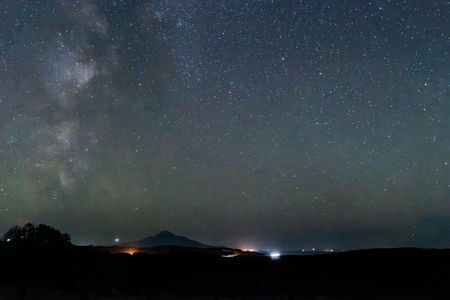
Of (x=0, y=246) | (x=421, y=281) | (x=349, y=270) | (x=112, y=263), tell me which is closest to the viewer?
(x=421, y=281)

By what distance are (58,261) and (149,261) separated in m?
2.95

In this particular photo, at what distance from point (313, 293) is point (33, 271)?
865cm

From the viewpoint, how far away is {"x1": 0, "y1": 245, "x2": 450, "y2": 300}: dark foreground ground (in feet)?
40.7

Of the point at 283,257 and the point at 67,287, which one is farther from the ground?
the point at 283,257

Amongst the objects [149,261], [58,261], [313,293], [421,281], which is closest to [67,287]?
[58,261]

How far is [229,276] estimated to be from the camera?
44.4ft

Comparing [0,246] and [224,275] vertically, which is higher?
[0,246]

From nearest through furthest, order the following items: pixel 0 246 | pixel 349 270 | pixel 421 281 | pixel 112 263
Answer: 1. pixel 421 281
2. pixel 349 270
3. pixel 112 263
4. pixel 0 246

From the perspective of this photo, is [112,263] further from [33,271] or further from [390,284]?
[390,284]

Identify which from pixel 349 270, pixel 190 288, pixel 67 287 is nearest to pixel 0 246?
pixel 67 287

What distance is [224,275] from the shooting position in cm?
1361

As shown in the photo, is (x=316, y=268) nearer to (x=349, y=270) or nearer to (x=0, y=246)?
(x=349, y=270)

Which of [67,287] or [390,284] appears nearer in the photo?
[390,284]

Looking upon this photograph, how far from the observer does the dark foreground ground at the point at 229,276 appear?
40.7 ft
